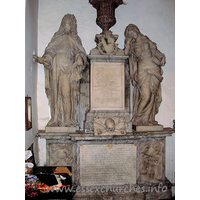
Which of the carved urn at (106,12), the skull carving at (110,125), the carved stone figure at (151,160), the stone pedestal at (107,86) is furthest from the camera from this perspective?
the carved urn at (106,12)

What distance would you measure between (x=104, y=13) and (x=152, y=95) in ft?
5.79

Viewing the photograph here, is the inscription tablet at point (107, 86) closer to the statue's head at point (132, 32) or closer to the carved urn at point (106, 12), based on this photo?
the statue's head at point (132, 32)

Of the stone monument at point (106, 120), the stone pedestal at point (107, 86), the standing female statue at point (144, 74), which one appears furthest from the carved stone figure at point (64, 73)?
the standing female statue at point (144, 74)

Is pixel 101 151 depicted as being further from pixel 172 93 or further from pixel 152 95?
pixel 172 93

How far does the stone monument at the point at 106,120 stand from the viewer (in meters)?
3.18

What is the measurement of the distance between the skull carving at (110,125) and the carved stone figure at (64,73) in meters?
0.64

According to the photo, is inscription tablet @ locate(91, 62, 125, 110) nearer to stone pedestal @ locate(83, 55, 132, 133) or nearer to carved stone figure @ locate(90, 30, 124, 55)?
stone pedestal @ locate(83, 55, 132, 133)

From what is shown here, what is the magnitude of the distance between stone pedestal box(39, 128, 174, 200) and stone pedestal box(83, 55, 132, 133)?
1.19 feet

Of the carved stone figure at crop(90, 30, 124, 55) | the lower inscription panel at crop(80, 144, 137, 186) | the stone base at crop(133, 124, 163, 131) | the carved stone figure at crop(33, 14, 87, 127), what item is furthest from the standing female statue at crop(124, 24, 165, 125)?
the carved stone figure at crop(33, 14, 87, 127)

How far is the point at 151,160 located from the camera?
11.3ft

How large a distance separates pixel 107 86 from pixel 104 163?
127 centimetres

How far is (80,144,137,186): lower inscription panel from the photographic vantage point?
3178mm

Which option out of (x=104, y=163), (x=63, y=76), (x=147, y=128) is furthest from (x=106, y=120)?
(x=63, y=76)

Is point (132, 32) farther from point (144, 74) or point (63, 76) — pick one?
point (63, 76)
